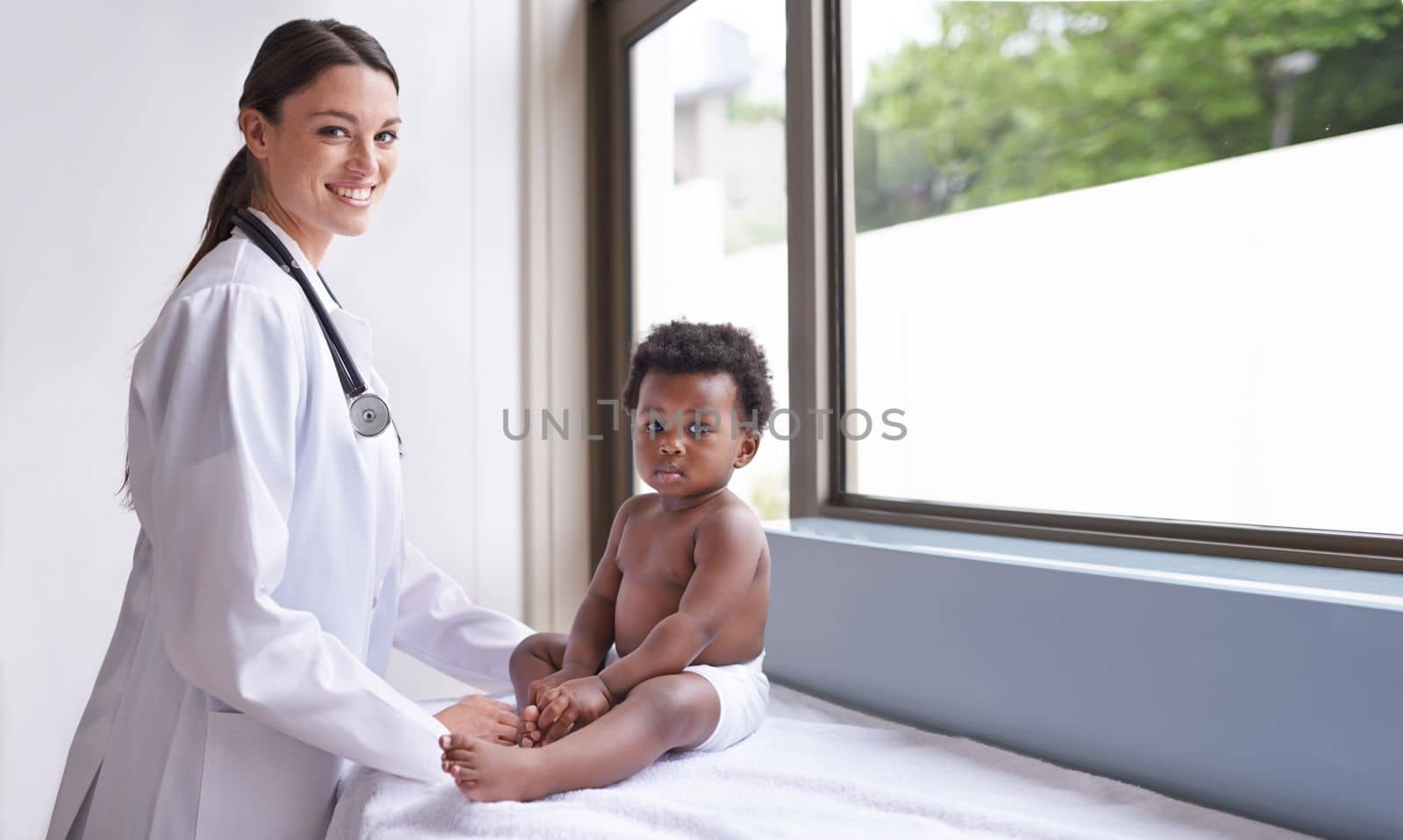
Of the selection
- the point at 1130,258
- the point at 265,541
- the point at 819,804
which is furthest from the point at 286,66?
the point at 1130,258

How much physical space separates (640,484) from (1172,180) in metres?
1.33

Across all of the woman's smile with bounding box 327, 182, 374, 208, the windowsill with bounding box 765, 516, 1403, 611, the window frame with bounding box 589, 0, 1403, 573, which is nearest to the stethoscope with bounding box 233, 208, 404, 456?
the woman's smile with bounding box 327, 182, 374, 208

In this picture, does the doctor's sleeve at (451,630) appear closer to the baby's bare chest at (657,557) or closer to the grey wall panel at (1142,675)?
the baby's bare chest at (657,557)

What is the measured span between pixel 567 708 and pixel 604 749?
0.26 ft

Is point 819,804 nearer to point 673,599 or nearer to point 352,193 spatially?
point 673,599

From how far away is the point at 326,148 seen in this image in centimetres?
126

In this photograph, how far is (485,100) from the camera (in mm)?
2229

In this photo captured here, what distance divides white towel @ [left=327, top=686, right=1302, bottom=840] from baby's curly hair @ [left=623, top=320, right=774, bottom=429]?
0.44 m

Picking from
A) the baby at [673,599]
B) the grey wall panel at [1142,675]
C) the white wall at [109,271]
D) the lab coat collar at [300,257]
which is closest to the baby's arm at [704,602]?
the baby at [673,599]

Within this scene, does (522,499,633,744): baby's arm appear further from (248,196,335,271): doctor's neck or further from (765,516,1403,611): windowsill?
(248,196,335,271): doctor's neck

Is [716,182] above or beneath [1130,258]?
above

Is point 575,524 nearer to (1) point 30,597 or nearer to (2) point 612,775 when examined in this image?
(1) point 30,597

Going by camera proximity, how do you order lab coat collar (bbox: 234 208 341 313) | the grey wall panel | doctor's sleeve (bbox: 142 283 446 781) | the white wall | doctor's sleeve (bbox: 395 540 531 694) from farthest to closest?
the white wall
doctor's sleeve (bbox: 395 540 531 694)
lab coat collar (bbox: 234 208 341 313)
doctor's sleeve (bbox: 142 283 446 781)
the grey wall panel

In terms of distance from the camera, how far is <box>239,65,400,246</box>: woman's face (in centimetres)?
125
